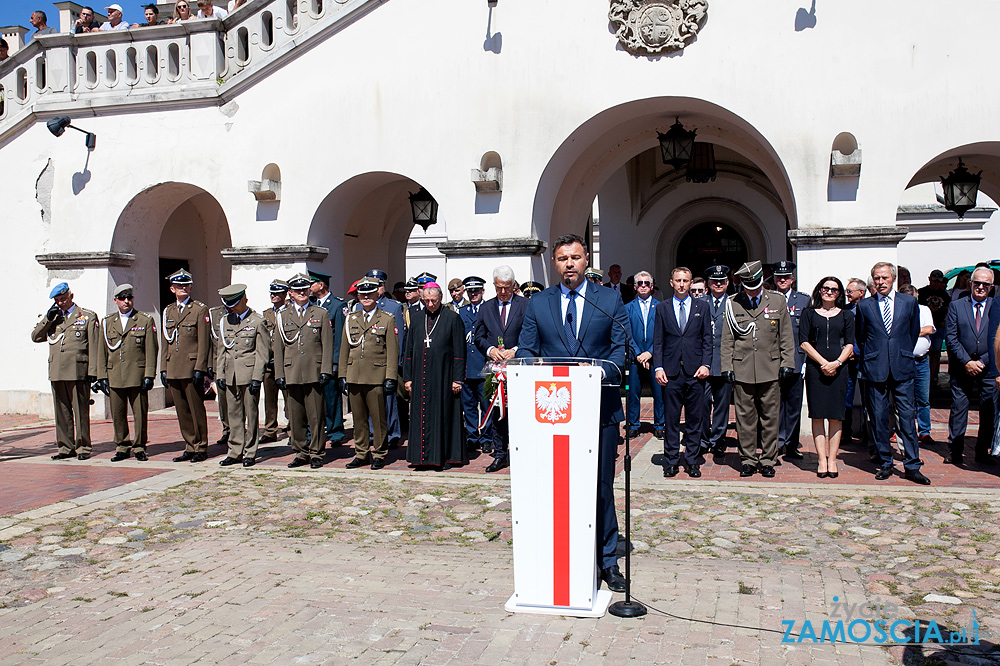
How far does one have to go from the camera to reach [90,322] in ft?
31.8

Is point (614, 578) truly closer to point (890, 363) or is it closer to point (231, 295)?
point (890, 363)

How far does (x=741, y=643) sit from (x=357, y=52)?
30.6 feet

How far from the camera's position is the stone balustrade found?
11.5 metres

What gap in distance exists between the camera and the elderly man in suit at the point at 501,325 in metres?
8.54

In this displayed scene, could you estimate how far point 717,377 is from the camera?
27.1 ft

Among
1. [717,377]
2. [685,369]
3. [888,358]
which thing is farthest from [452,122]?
[888,358]

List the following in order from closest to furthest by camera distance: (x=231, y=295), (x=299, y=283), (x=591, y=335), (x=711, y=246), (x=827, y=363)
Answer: (x=591, y=335) < (x=827, y=363) < (x=231, y=295) < (x=299, y=283) < (x=711, y=246)

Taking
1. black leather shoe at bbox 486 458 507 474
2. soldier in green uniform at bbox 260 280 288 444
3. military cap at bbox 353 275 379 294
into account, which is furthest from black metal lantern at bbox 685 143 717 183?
black leather shoe at bbox 486 458 507 474

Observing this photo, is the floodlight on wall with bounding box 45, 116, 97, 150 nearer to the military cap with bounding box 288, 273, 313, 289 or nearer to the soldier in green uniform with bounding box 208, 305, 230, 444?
the soldier in green uniform with bounding box 208, 305, 230, 444

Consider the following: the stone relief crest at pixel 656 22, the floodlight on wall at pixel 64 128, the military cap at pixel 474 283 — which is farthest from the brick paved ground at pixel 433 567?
the floodlight on wall at pixel 64 128

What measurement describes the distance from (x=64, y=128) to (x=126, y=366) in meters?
4.57

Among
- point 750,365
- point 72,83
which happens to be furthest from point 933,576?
point 72,83

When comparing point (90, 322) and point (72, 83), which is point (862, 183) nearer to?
point (90, 322)

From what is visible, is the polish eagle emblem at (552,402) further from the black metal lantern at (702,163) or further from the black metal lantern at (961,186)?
the black metal lantern at (702,163)
